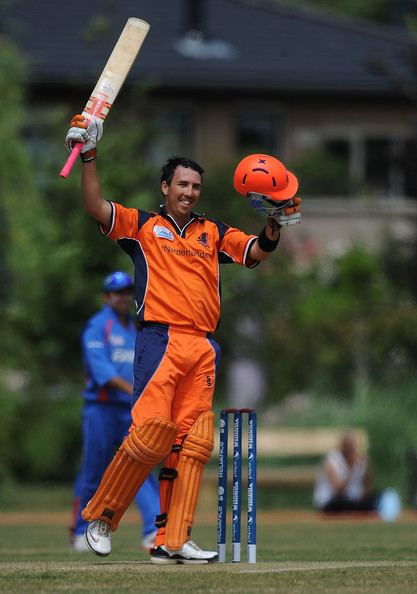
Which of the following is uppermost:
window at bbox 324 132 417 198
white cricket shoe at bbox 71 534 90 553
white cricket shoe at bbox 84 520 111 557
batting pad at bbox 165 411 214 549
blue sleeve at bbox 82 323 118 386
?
window at bbox 324 132 417 198

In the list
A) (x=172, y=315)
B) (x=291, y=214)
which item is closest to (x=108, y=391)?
(x=172, y=315)

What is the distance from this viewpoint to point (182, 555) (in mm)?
8078

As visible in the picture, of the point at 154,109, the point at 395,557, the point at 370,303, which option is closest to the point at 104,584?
the point at 395,557

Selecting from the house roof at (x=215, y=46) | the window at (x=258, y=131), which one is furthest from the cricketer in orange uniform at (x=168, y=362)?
the window at (x=258, y=131)

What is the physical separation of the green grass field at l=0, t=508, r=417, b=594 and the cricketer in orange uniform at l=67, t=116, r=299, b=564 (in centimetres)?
29

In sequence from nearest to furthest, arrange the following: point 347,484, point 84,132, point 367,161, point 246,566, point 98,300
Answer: point 246,566, point 84,132, point 347,484, point 98,300, point 367,161

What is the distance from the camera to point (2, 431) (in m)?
19.7

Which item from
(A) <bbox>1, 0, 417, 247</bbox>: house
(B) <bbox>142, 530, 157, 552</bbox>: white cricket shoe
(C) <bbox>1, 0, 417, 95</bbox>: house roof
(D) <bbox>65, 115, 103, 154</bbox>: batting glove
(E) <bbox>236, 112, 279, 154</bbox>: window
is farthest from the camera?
(E) <bbox>236, 112, 279, 154</bbox>: window

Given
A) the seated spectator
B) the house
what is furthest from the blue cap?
the house

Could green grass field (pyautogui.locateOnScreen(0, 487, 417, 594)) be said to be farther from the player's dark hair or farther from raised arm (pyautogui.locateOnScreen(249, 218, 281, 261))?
the player's dark hair

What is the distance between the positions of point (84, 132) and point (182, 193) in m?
0.68

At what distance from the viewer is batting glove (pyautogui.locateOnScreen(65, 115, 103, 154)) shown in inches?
313

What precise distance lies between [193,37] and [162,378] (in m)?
26.4

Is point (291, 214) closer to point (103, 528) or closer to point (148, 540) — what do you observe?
point (103, 528)
